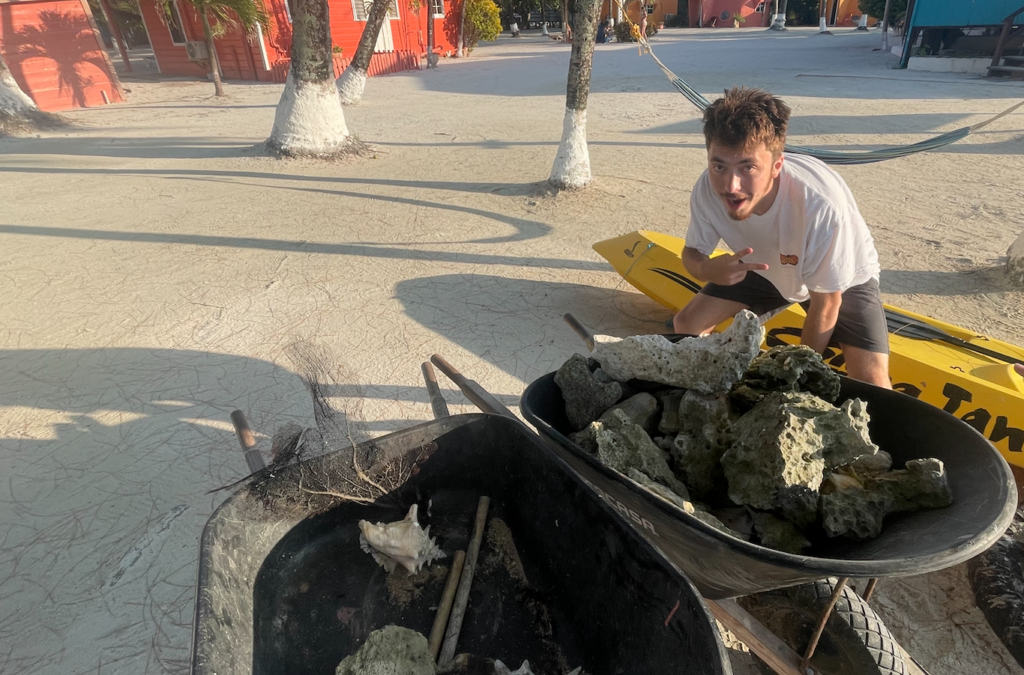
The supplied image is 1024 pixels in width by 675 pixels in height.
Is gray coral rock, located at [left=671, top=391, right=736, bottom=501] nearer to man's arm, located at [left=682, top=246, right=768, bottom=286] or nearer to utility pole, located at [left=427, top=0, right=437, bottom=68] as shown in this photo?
man's arm, located at [left=682, top=246, right=768, bottom=286]

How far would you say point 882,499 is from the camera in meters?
1.33

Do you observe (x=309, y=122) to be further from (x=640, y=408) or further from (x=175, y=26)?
(x=175, y=26)

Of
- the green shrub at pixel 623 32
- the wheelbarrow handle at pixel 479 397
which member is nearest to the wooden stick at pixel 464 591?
the wheelbarrow handle at pixel 479 397

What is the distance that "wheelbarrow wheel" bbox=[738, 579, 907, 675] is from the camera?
60.1 inches

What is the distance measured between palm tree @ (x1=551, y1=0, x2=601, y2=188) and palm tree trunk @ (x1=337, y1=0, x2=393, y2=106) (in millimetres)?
4942

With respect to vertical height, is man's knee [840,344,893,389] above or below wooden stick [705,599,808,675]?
above

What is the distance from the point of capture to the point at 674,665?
1.16 meters

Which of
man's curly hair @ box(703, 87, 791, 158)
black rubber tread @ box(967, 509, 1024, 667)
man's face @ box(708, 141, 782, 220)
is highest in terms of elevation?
man's curly hair @ box(703, 87, 791, 158)

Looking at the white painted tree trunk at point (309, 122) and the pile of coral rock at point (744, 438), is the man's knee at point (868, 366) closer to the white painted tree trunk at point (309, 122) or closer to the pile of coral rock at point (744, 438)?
the pile of coral rock at point (744, 438)

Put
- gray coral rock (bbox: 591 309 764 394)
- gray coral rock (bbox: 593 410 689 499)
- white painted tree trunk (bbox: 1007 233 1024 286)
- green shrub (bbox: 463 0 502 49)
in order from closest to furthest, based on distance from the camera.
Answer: gray coral rock (bbox: 593 410 689 499) < gray coral rock (bbox: 591 309 764 394) < white painted tree trunk (bbox: 1007 233 1024 286) < green shrub (bbox: 463 0 502 49)

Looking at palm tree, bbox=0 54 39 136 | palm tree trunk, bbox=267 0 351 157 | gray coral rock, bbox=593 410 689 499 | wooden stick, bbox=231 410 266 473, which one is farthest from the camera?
palm tree, bbox=0 54 39 136

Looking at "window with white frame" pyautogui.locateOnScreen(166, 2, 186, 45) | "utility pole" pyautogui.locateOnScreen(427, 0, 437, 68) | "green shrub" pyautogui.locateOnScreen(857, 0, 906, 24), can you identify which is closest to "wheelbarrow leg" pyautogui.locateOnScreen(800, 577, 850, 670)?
"window with white frame" pyautogui.locateOnScreen(166, 2, 186, 45)

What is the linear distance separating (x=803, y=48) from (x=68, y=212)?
21.9 m

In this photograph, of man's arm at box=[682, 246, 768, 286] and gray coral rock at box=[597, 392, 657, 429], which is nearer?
gray coral rock at box=[597, 392, 657, 429]
